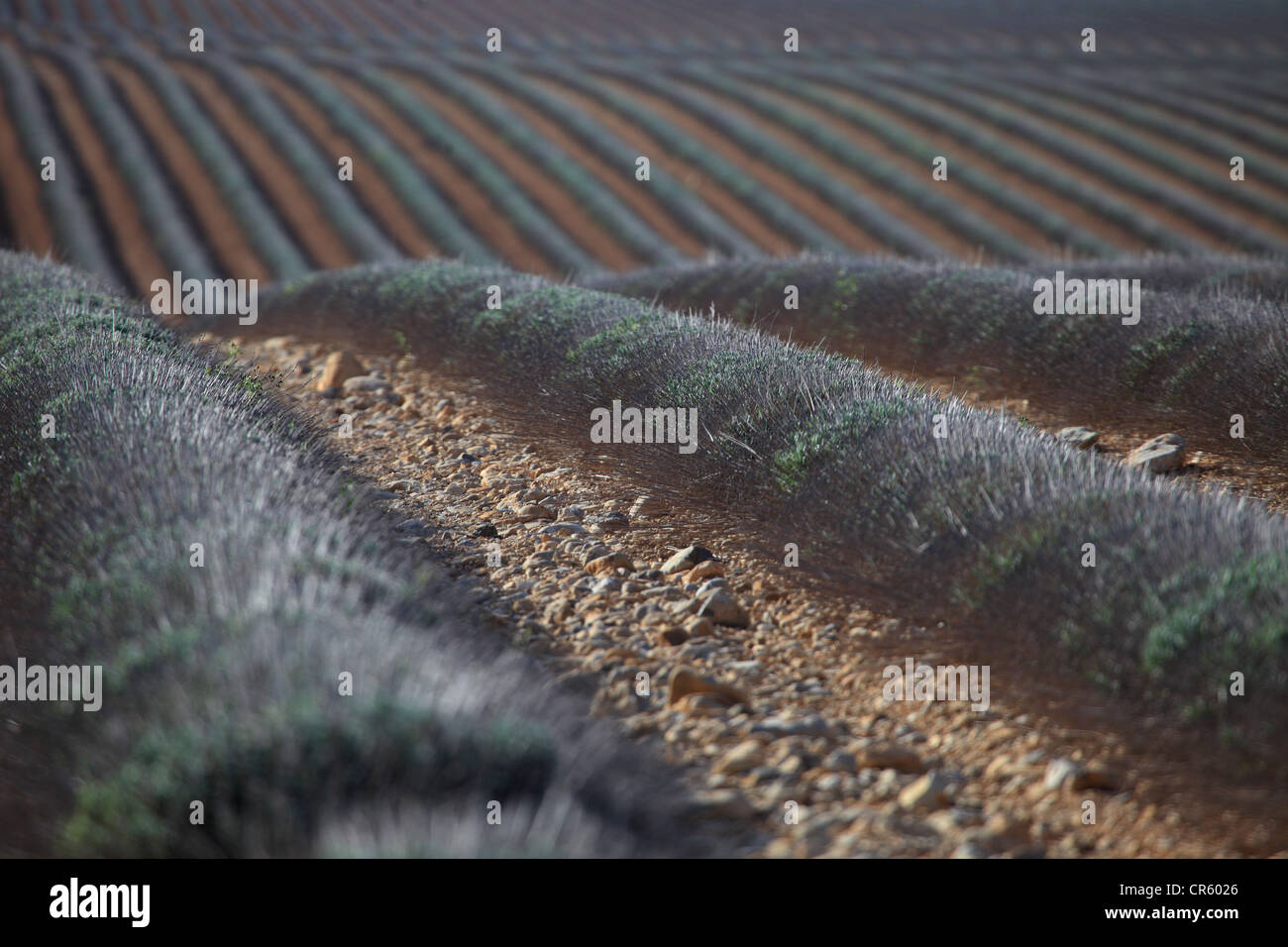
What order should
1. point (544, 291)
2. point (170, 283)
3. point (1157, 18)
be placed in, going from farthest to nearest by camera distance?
point (1157, 18)
point (170, 283)
point (544, 291)

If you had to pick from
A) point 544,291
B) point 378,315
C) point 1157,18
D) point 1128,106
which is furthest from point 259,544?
point 1157,18

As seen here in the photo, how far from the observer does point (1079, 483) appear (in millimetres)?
3451

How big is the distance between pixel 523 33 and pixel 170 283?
19021 mm

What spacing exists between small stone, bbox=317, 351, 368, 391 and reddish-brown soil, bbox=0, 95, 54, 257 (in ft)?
35.7

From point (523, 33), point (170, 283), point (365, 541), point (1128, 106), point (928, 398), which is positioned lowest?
point (365, 541)

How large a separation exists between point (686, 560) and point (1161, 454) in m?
2.84

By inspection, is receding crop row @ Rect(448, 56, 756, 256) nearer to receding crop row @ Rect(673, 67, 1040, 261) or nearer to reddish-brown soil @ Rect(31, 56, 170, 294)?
receding crop row @ Rect(673, 67, 1040, 261)

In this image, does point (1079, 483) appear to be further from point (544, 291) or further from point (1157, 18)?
point (1157, 18)

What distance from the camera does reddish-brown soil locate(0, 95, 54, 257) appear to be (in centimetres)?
1593

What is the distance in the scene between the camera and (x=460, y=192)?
18.7 m

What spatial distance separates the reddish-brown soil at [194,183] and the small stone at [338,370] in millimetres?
9363

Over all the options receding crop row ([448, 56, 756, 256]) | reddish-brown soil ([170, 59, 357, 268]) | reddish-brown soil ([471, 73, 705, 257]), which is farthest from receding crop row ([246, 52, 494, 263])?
receding crop row ([448, 56, 756, 256])

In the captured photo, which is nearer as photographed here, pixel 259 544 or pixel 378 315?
pixel 259 544

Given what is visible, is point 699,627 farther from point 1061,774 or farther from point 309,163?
point 309,163
